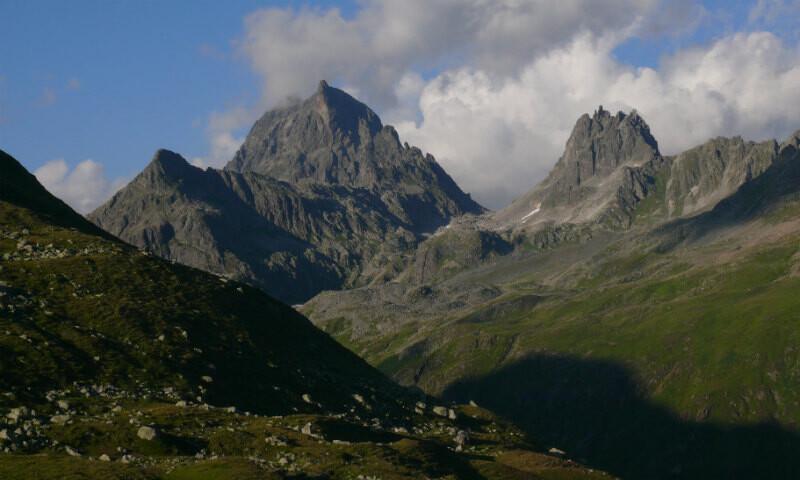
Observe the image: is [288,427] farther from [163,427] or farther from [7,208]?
[7,208]

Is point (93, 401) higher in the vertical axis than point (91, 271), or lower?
lower

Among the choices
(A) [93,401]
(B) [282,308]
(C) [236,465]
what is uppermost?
(B) [282,308]

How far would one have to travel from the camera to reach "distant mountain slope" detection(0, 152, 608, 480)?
7750 centimetres

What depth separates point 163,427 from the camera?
8481cm

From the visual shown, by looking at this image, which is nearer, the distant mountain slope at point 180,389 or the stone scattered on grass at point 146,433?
the distant mountain slope at point 180,389

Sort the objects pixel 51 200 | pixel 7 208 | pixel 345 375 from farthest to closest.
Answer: pixel 51 200 < pixel 7 208 < pixel 345 375

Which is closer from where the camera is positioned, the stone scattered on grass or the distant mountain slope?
the distant mountain slope

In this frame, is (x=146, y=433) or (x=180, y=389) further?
(x=180, y=389)

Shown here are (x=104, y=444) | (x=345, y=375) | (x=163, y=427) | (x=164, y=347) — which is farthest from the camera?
(x=345, y=375)

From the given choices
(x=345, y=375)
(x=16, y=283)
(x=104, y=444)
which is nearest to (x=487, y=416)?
(x=345, y=375)

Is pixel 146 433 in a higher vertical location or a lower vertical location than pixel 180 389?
lower

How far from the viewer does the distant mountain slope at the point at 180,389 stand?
77500 millimetres

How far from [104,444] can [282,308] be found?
7817 cm

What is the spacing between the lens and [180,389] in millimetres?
104812
